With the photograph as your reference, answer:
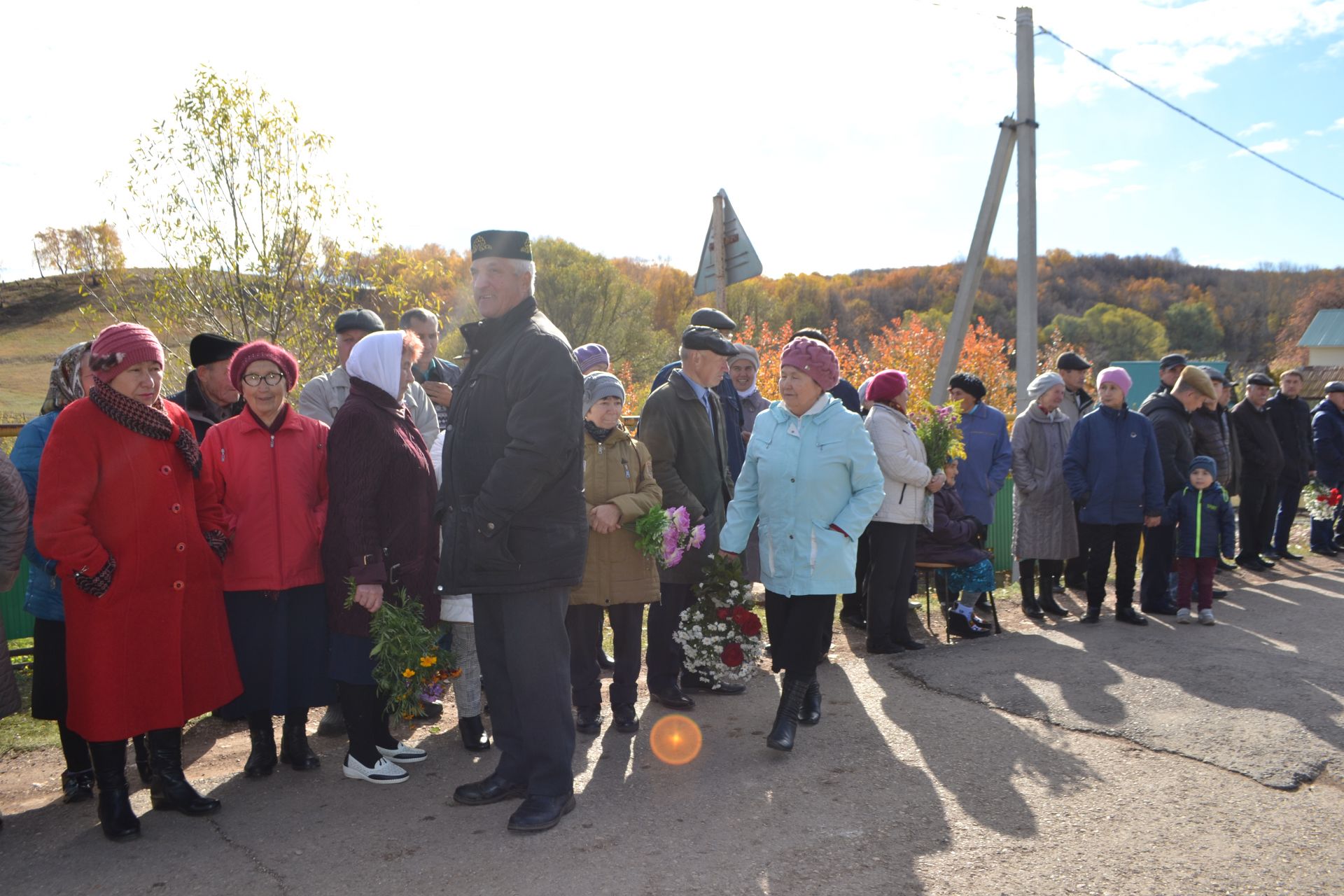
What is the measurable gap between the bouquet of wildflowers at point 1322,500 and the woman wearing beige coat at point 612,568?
9.36 meters

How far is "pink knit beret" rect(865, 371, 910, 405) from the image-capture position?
662 centimetres

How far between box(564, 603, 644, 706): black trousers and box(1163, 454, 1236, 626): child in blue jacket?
4868 mm

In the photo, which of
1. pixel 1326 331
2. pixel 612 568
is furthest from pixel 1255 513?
pixel 1326 331

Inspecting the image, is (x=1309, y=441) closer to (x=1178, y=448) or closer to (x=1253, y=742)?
(x=1178, y=448)

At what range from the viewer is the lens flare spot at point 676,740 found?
4719mm

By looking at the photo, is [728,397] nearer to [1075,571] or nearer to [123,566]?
[123,566]

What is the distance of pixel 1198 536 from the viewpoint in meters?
7.70

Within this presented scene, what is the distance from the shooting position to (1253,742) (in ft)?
15.9

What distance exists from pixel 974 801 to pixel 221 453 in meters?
3.65

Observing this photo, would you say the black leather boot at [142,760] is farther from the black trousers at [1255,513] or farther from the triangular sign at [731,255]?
the black trousers at [1255,513]

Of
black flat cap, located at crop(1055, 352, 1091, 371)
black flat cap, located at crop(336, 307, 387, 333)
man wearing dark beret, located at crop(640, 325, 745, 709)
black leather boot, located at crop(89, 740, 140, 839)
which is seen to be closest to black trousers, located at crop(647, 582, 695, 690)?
man wearing dark beret, located at crop(640, 325, 745, 709)

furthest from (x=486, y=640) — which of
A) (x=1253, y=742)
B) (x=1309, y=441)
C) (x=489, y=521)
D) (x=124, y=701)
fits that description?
(x=1309, y=441)

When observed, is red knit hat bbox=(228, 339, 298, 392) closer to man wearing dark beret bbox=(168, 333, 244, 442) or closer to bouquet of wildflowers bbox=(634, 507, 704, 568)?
man wearing dark beret bbox=(168, 333, 244, 442)

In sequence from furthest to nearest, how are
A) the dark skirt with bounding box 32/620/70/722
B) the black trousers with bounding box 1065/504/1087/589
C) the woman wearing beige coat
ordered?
the black trousers with bounding box 1065/504/1087/589 → the woman wearing beige coat → the dark skirt with bounding box 32/620/70/722
